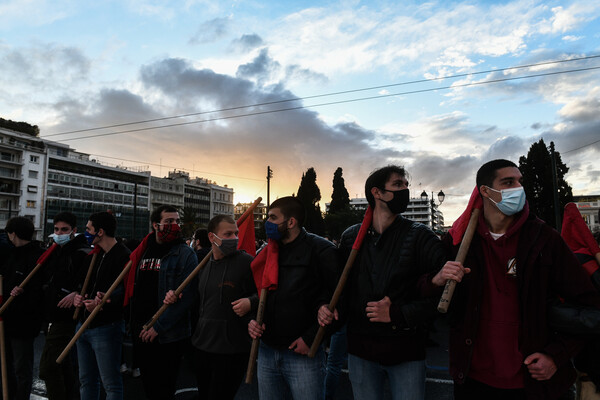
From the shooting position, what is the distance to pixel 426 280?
8.06ft

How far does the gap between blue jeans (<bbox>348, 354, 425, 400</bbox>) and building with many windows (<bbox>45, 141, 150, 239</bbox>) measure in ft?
240

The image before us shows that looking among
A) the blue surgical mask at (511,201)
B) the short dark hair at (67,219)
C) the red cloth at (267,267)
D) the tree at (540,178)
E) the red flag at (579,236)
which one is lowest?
the red cloth at (267,267)

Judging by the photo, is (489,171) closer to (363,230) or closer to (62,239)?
(363,230)

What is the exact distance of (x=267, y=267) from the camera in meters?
3.03

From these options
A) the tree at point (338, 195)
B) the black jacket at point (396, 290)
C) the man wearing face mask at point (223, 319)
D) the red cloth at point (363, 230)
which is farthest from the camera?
the tree at point (338, 195)

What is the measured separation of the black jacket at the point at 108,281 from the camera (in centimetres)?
384

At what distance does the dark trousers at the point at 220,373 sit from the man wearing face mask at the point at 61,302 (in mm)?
1678

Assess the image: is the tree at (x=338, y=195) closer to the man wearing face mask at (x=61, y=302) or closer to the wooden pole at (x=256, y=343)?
the man wearing face mask at (x=61, y=302)

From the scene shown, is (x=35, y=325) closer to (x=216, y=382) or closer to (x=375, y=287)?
(x=216, y=382)

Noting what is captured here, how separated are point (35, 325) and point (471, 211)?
4.49 metres

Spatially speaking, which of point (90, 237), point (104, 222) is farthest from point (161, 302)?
point (90, 237)

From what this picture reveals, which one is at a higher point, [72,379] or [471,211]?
[471,211]

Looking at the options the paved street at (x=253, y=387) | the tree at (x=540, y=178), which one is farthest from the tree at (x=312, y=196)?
the paved street at (x=253, y=387)

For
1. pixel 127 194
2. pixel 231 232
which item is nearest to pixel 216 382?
pixel 231 232
